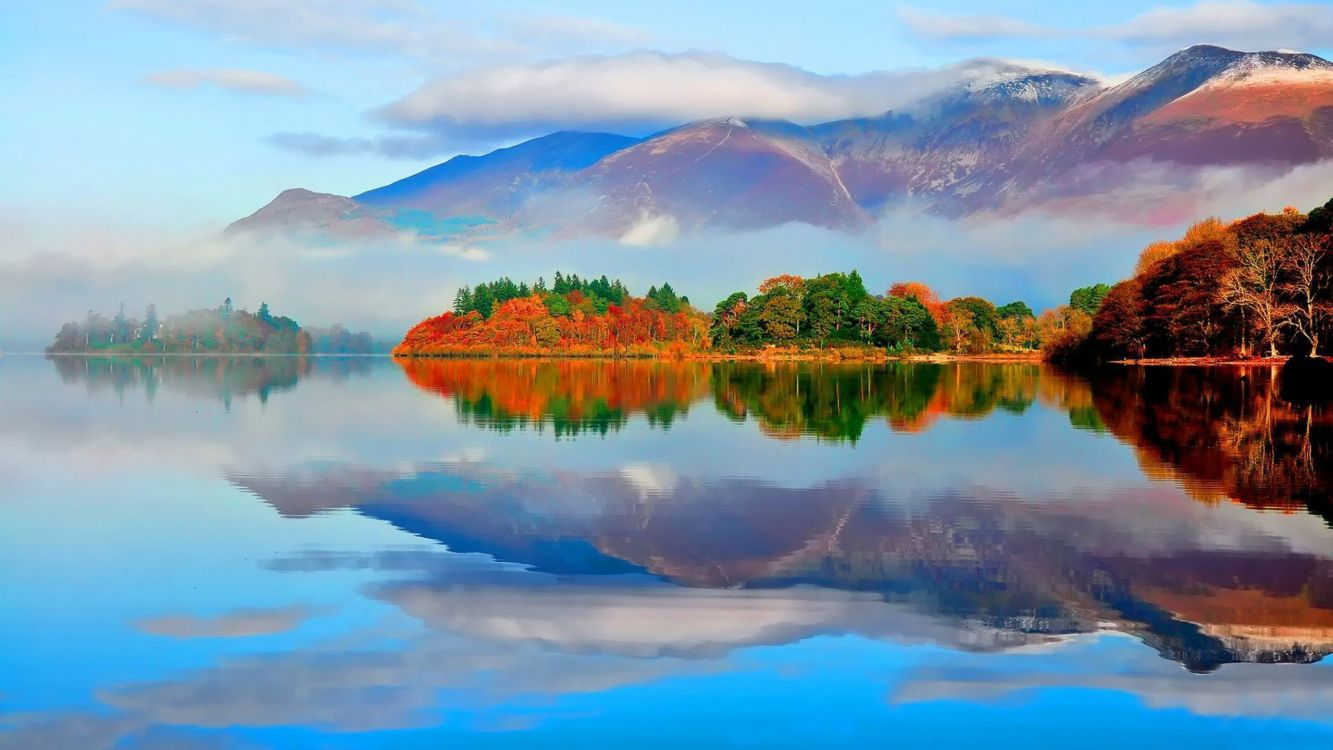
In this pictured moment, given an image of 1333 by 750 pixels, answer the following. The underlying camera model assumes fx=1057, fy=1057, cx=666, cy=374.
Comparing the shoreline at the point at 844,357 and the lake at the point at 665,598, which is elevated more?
the lake at the point at 665,598

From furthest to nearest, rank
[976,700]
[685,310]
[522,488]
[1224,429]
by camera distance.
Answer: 1. [685,310]
2. [1224,429]
3. [522,488]
4. [976,700]

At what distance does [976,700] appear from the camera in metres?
6.42

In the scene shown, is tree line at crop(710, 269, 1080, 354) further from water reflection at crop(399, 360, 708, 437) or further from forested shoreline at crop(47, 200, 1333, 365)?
water reflection at crop(399, 360, 708, 437)

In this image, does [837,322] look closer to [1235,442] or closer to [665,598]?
[1235,442]

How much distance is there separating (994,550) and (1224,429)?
15500mm

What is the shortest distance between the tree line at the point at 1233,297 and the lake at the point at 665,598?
188 ft

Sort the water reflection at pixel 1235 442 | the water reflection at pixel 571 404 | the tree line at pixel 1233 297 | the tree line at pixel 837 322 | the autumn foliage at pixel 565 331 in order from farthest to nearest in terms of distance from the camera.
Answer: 1. the autumn foliage at pixel 565 331
2. the tree line at pixel 837 322
3. the tree line at pixel 1233 297
4. the water reflection at pixel 571 404
5. the water reflection at pixel 1235 442

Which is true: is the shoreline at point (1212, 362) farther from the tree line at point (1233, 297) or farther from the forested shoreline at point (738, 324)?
the forested shoreline at point (738, 324)

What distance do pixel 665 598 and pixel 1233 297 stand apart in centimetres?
7197

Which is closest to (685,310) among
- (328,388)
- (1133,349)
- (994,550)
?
(1133,349)

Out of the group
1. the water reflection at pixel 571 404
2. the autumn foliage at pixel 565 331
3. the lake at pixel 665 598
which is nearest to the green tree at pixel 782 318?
the autumn foliage at pixel 565 331

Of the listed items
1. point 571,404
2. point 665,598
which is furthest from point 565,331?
point 665,598

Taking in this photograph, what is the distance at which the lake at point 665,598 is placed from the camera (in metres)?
6.16

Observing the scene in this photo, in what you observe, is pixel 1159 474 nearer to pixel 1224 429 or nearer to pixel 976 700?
pixel 1224 429
